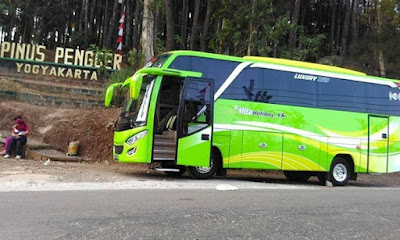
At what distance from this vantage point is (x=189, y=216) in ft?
21.5

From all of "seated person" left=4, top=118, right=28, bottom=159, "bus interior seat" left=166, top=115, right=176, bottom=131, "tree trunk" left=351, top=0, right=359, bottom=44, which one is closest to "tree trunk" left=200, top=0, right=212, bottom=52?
"bus interior seat" left=166, top=115, right=176, bottom=131

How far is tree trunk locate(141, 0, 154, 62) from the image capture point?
1898 centimetres

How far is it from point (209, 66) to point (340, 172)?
234 inches

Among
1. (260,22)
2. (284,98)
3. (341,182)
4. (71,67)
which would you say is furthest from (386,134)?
(71,67)

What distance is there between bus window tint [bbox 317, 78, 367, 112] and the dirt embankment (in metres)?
8.33

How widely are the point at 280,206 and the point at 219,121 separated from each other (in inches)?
194

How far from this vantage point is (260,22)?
21891 millimetres

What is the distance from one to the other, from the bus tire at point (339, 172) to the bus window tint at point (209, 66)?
16.1 ft

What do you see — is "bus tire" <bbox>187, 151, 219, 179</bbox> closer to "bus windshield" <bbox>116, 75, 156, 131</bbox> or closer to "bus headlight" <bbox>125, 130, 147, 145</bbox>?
"bus headlight" <bbox>125, 130, 147, 145</bbox>

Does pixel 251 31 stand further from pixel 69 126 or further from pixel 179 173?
pixel 179 173

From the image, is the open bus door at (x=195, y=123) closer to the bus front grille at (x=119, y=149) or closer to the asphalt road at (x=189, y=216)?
the bus front grille at (x=119, y=149)

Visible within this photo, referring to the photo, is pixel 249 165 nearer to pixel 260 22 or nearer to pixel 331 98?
pixel 331 98

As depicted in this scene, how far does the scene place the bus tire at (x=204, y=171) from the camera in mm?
12508

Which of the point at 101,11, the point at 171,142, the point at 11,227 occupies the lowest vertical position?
the point at 11,227
